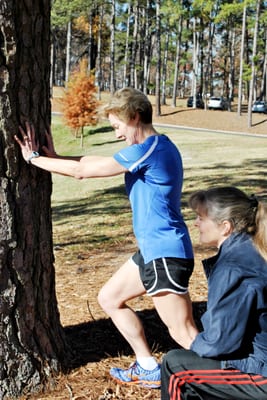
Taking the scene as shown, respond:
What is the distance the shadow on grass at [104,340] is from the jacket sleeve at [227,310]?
121cm

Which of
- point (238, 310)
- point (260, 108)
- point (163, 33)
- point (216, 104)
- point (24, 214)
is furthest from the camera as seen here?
point (163, 33)

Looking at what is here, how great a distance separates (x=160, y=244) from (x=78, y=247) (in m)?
4.67

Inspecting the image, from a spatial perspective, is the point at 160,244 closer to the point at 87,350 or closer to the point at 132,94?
the point at 132,94

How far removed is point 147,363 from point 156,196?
107 cm

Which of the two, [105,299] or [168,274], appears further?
[105,299]

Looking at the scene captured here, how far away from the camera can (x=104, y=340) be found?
13.1ft

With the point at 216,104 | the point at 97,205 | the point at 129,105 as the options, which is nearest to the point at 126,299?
the point at 129,105

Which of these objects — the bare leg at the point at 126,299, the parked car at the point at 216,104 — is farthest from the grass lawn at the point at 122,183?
Result: the parked car at the point at 216,104

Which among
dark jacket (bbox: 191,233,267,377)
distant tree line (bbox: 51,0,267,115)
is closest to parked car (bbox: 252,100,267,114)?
distant tree line (bbox: 51,0,267,115)

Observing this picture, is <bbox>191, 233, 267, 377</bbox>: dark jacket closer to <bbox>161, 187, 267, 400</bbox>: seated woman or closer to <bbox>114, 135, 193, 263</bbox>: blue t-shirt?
<bbox>161, 187, 267, 400</bbox>: seated woman

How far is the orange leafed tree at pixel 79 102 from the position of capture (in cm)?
3039

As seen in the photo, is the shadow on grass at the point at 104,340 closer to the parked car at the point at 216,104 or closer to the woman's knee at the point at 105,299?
the woman's knee at the point at 105,299

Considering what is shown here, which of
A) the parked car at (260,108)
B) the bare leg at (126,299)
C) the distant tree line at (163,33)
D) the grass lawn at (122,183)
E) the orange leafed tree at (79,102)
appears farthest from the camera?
the parked car at (260,108)

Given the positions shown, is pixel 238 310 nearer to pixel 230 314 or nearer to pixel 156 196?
pixel 230 314
